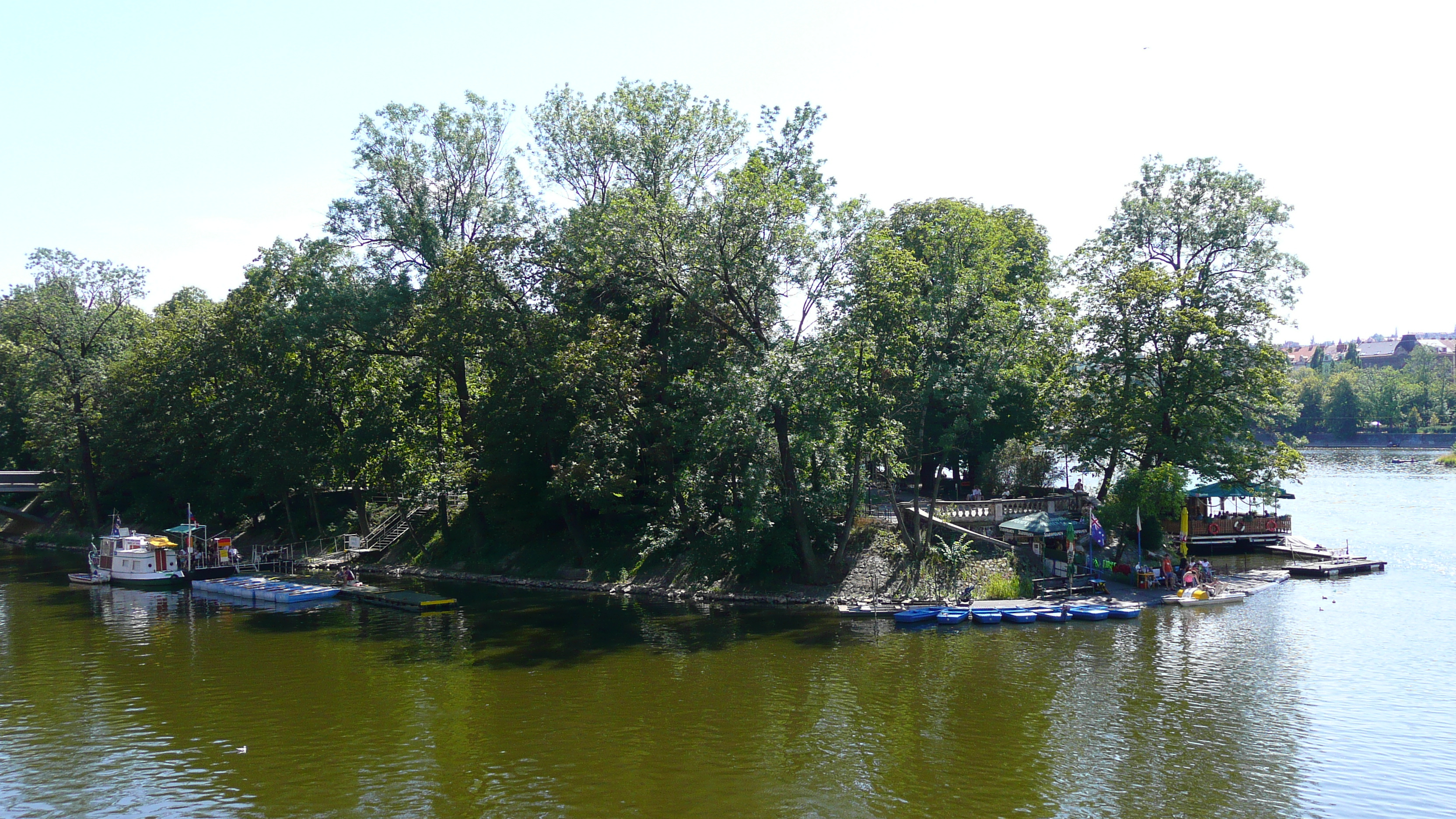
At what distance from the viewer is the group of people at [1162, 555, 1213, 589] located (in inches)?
1516

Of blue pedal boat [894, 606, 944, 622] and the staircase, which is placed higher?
the staircase

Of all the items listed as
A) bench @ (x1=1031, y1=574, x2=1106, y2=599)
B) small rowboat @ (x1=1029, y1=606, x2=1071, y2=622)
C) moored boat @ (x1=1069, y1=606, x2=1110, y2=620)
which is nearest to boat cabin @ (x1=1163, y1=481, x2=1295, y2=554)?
bench @ (x1=1031, y1=574, x2=1106, y2=599)

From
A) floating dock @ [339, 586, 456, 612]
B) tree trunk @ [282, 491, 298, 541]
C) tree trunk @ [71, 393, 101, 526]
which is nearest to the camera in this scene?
floating dock @ [339, 586, 456, 612]

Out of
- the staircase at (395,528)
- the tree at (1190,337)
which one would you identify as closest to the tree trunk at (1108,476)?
the tree at (1190,337)

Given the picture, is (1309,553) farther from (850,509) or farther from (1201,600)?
(850,509)

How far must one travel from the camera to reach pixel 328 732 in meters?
24.0

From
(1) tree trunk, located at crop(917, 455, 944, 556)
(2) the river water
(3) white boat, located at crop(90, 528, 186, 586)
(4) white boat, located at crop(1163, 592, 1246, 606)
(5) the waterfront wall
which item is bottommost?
(2) the river water

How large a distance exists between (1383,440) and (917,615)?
14913cm

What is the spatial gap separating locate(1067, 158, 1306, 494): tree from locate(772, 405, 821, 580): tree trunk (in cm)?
1515

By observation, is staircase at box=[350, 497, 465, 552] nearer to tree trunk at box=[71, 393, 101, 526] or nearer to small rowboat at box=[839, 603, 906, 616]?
tree trunk at box=[71, 393, 101, 526]

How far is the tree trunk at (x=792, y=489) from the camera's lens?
1570 inches

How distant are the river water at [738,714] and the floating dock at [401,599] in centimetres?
134

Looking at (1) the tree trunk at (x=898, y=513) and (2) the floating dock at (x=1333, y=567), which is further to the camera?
(2) the floating dock at (x=1333, y=567)

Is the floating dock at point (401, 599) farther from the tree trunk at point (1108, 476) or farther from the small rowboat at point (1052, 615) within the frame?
the tree trunk at point (1108, 476)
